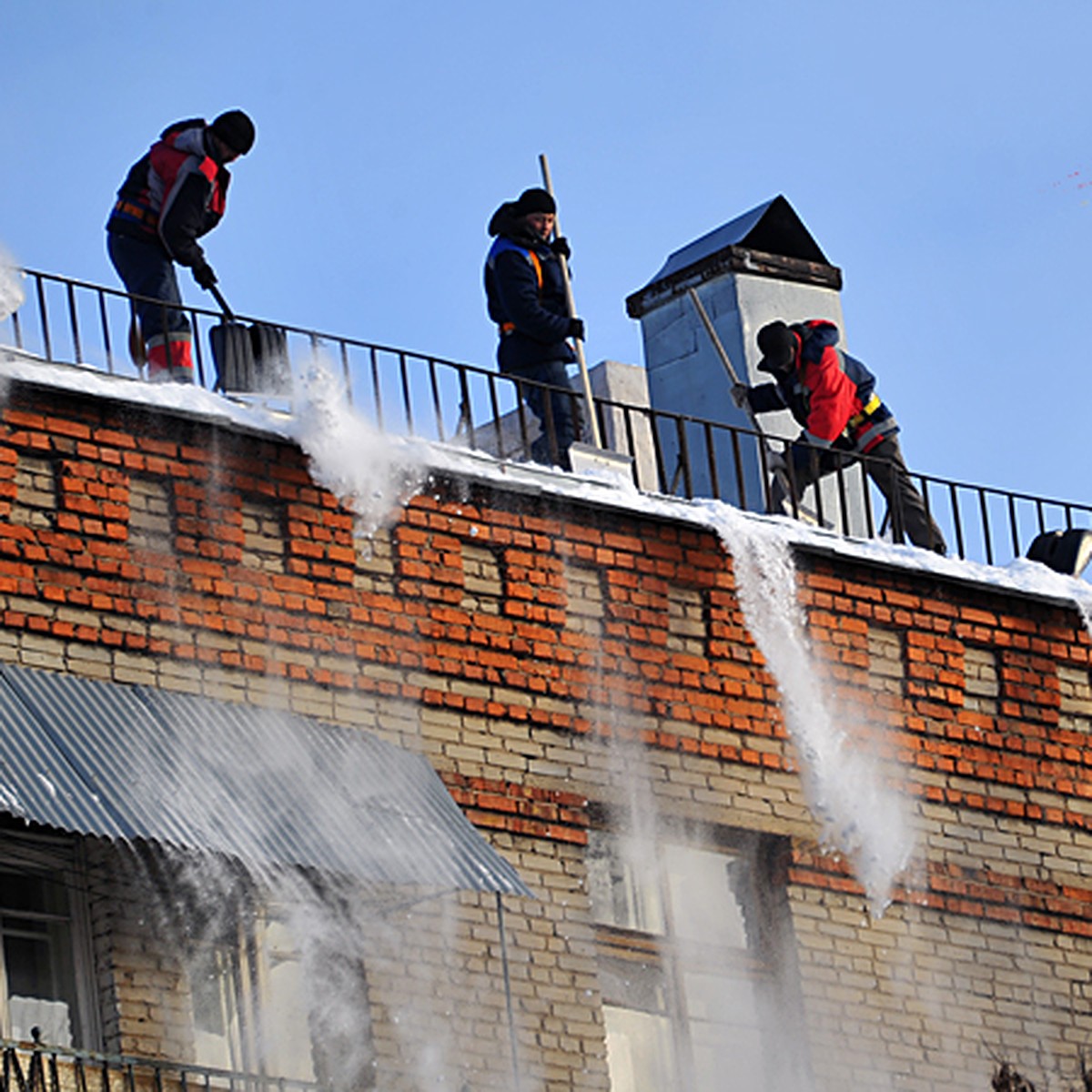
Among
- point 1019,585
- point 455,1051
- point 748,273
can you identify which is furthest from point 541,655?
point 748,273

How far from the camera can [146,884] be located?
13.0 m

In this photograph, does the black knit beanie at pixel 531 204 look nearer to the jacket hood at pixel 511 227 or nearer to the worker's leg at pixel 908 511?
the jacket hood at pixel 511 227

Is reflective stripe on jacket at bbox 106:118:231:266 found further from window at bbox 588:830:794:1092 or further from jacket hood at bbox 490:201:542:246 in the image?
window at bbox 588:830:794:1092

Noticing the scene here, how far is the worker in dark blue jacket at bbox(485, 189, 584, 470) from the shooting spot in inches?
627

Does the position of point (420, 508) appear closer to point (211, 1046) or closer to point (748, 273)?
point (211, 1046)

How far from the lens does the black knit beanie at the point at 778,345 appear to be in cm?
1686

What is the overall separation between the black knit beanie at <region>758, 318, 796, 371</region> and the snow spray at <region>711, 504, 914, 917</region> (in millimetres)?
1521

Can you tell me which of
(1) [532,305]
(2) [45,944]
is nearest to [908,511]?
(1) [532,305]

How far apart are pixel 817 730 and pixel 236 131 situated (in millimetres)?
4235

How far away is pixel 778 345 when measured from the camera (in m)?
16.9

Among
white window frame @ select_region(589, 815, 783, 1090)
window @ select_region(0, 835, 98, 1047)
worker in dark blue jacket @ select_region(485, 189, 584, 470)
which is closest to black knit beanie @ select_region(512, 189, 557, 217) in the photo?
worker in dark blue jacket @ select_region(485, 189, 584, 470)

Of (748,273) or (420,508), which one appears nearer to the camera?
(420,508)

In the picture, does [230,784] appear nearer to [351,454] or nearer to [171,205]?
[351,454]

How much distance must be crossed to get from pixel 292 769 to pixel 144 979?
116 cm
